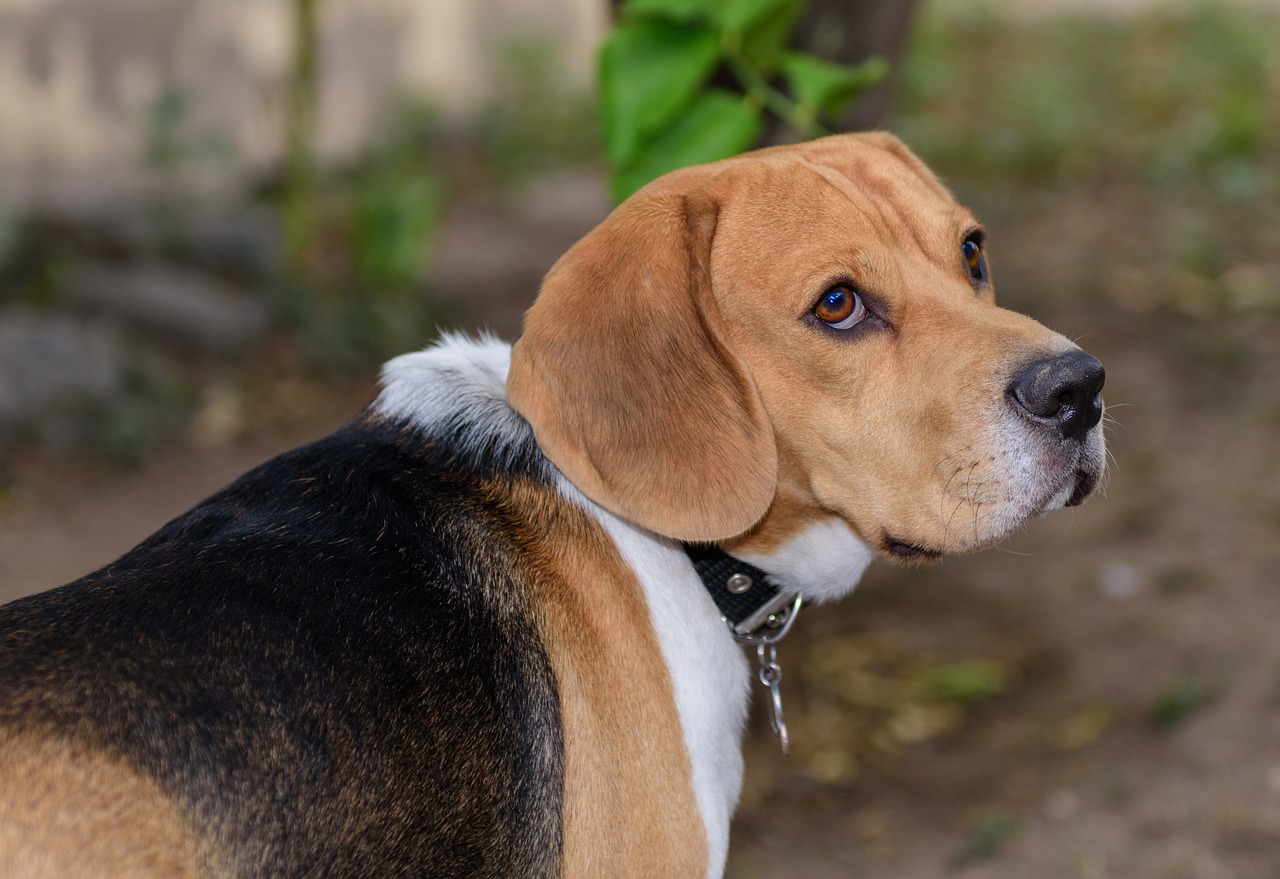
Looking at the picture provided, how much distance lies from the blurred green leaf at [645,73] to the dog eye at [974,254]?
95cm

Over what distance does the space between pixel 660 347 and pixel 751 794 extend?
103 inches

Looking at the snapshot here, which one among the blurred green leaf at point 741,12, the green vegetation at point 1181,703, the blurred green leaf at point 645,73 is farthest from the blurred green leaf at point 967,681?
the blurred green leaf at point 741,12

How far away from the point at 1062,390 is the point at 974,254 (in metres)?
0.67

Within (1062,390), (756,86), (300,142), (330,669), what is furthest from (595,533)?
(300,142)

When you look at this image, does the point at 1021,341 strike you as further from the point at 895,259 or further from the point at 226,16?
the point at 226,16

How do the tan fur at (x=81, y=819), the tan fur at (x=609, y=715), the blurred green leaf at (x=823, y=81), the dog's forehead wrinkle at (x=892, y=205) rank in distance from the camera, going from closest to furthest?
the tan fur at (x=81, y=819) → the tan fur at (x=609, y=715) → the dog's forehead wrinkle at (x=892, y=205) → the blurred green leaf at (x=823, y=81)

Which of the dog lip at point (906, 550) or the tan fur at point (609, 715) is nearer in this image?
the tan fur at point (609, 715)

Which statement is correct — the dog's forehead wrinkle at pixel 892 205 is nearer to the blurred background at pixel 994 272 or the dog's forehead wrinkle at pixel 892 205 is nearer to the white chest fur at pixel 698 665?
the white chest fur at pixel 698 665

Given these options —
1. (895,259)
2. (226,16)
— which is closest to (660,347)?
(895,259)

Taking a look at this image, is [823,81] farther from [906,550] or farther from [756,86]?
[906,550]

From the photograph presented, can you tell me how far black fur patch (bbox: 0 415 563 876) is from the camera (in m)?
1.97

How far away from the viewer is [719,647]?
8.81 ft

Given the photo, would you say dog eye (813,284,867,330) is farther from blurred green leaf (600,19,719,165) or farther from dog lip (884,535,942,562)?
blurred green leaf (600,19,719,165)

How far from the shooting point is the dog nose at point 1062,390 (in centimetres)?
→ 252
